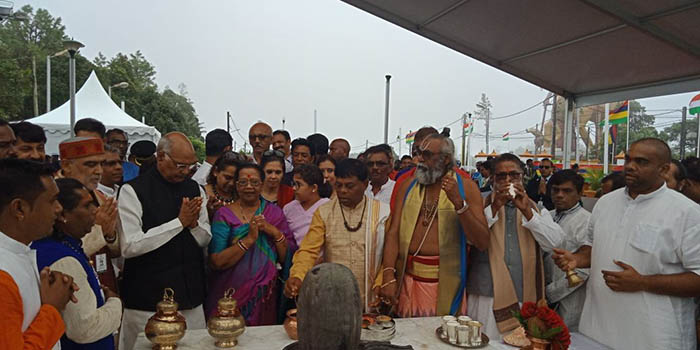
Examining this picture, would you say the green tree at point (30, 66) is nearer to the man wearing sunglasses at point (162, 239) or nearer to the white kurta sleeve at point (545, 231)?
the man wearing sunglasses at point (162, 239)

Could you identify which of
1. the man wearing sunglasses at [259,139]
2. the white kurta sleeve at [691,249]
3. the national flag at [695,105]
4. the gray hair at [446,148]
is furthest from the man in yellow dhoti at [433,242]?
the national flag at [695,105]

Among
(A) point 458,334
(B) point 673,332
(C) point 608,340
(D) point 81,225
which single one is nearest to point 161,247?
(D) point 81,225

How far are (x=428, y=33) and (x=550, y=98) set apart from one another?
35.2 m

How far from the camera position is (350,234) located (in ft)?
10.3

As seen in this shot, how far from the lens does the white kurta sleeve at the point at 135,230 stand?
8.70ft

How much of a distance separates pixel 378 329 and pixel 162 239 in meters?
1.47

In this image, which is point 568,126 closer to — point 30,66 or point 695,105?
point 695,105

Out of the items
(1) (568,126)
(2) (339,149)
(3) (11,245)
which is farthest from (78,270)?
(1) (568,126)

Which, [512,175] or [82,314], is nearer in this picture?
[82,314]

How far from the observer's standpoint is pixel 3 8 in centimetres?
649

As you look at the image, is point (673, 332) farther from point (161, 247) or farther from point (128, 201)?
point (128, 201)

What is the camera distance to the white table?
236cm

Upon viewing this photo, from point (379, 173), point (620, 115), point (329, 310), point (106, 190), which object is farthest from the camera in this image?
point (620, 115)

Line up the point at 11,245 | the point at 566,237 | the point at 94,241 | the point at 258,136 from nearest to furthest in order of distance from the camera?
the point at 11,245 → the point at 94,241 → the point at 566,237 → the point at 258,136
